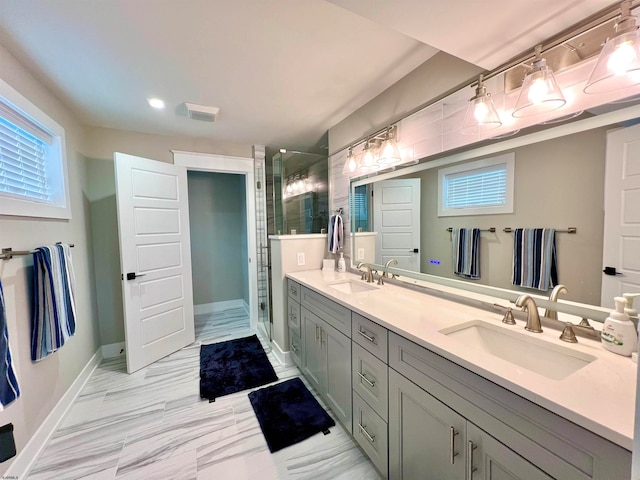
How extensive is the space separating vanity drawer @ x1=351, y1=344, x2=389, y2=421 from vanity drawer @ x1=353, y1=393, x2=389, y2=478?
0.05 m

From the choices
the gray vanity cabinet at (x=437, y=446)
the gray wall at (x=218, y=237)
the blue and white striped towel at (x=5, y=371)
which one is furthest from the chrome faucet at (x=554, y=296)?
the gray wall at (x=218, y=237)

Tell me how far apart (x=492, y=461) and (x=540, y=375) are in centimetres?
31

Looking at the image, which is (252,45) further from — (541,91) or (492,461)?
(492,461)

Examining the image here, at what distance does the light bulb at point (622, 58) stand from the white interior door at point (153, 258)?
10.6ft

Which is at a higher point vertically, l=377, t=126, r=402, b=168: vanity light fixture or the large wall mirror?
l=377, t=126, r=402, b=168: vanity light fixture

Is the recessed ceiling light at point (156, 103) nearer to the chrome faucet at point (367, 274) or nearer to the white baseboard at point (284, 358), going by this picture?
the chrome faucet at point (367, 274)

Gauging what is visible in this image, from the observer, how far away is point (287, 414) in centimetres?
185

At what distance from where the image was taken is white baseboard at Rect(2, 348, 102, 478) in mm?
1385

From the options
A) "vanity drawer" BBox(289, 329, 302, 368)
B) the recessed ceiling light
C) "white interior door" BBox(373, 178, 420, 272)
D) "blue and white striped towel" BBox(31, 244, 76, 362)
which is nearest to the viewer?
"blue and white striped towel" BBox(31, 244, 76, 362)

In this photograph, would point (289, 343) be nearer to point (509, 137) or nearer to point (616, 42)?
point (509, 137)

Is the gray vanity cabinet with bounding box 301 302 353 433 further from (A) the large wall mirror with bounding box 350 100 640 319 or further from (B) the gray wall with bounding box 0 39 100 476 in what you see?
(B) the gray wall with bounding box 0 39 100 476

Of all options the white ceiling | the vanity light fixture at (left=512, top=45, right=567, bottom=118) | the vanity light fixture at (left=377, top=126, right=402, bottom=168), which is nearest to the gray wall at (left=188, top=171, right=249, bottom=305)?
the white ceiling

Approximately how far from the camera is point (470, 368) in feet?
2.80

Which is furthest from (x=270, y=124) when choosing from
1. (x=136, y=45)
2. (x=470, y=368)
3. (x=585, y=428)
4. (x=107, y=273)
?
(x=585, y=428)
